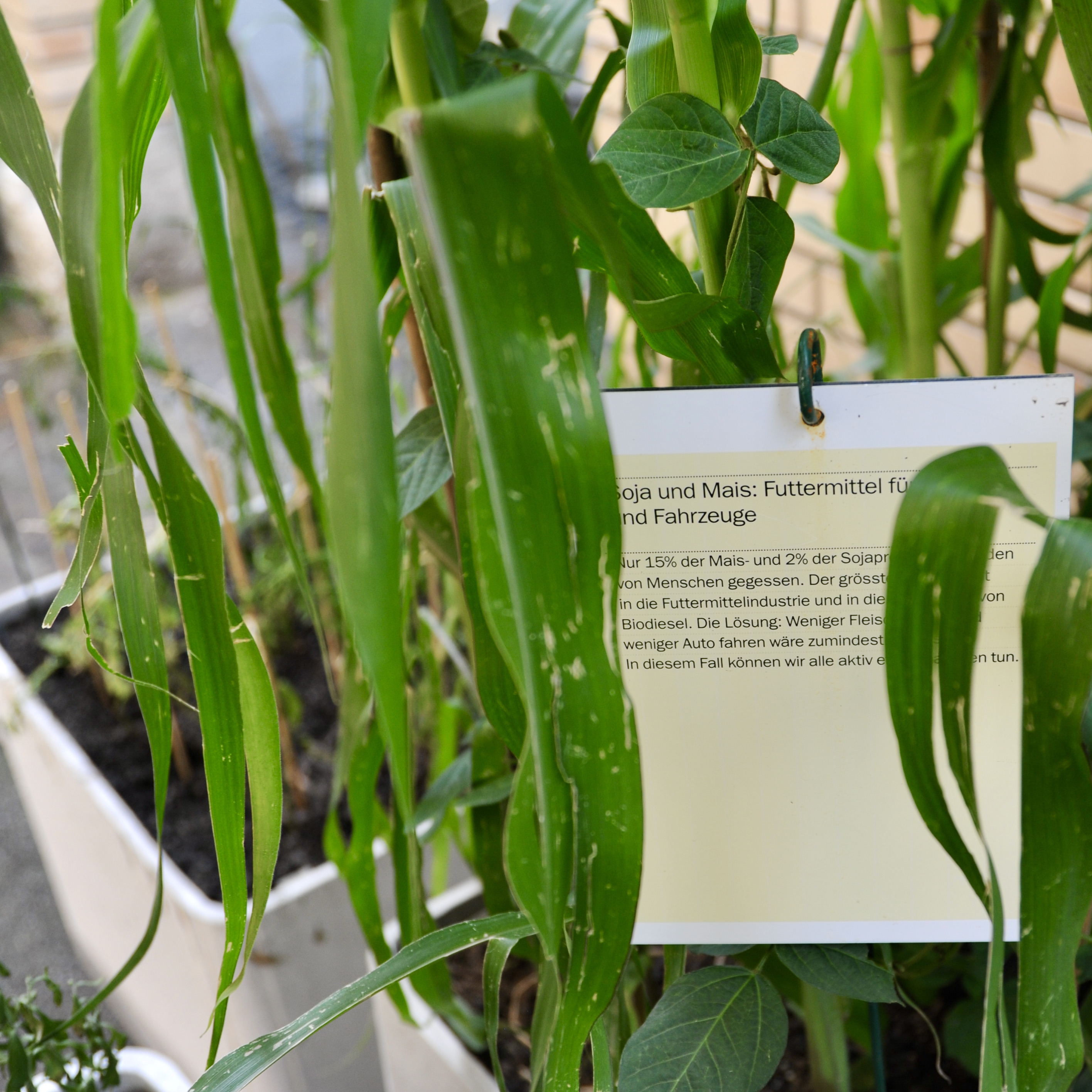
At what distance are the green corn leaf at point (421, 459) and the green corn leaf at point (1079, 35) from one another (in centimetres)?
21

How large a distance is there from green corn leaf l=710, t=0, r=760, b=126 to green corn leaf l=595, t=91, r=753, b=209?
2cm

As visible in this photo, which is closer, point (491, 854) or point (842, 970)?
point (842, 970)

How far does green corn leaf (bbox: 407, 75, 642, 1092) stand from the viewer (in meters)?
0.18

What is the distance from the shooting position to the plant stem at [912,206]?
1.65ft

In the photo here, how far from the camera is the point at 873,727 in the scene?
1.15 feet

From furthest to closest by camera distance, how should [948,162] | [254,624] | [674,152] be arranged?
[254,624]
[948,162]
[674,152]

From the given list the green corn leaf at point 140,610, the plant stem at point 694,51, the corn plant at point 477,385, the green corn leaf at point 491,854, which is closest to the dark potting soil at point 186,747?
the green corn leaf at point 491,854

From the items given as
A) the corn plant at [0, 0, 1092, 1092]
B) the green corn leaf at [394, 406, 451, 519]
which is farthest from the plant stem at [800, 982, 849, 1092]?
the green corn leaf at [394, 406, 451, 519]

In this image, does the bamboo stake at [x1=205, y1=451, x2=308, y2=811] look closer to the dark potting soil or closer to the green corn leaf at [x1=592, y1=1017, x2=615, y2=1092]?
the dark potting soil

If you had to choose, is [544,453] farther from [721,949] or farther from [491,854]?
[491,854]

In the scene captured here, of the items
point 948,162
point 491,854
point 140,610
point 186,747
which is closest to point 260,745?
point 140,610

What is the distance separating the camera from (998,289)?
0.56 meters

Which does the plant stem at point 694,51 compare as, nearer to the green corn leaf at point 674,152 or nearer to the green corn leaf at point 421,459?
the green corn leaf at point 674,152

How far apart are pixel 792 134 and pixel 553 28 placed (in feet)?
0.69
